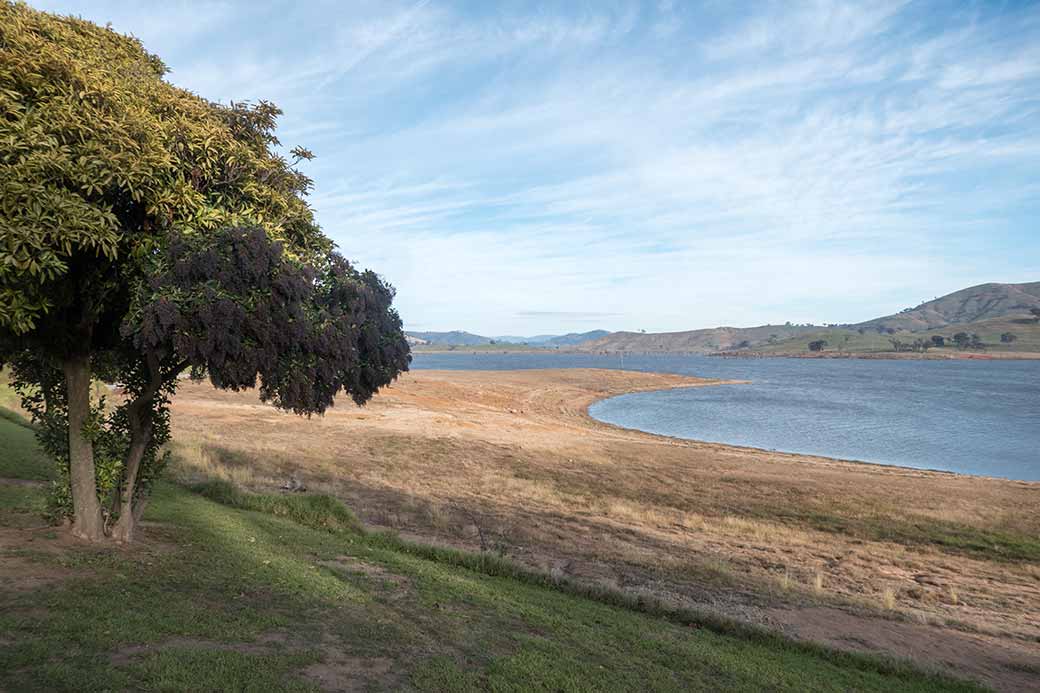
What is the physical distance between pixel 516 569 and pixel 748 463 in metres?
26.8

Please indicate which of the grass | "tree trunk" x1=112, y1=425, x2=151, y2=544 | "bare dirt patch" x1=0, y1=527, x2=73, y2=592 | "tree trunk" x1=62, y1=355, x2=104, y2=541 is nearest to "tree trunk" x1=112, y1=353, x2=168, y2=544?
"tree trunk" x1=112, y1=425, x2=151, y2=544

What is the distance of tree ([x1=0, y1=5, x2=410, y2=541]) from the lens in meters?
6.98

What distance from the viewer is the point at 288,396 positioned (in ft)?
29.3

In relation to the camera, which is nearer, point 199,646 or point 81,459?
point 199,646

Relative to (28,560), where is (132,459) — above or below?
above

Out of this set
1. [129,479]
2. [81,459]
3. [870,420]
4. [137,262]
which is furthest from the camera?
[870,420]

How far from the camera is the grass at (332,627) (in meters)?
6.71

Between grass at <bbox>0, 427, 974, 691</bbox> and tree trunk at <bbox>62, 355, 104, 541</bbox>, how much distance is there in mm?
453

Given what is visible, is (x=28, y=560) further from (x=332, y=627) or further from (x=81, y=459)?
(x=332, y=627)

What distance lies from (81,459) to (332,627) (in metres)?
4.98

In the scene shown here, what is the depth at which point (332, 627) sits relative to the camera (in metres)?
8.55

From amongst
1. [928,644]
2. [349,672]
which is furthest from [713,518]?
[349,672]

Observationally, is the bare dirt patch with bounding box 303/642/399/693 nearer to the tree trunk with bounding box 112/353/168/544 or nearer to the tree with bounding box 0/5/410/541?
the tree with bounding box 0/5/410/541

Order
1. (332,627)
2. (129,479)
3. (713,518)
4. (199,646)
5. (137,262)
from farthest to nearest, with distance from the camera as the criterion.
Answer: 1. (713,518)
2. (129,479)
3. (332,627)
4. (137,262)
5. (199,646)
